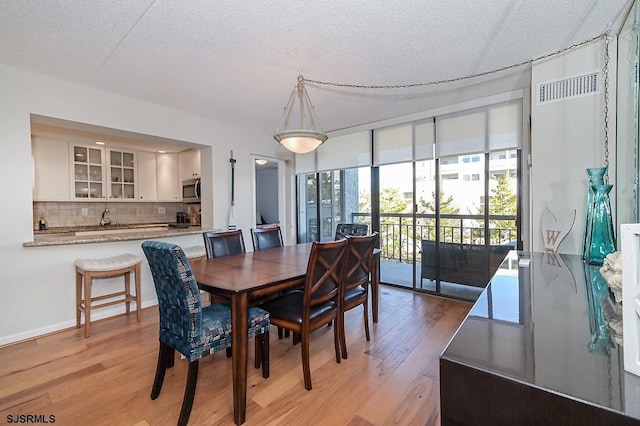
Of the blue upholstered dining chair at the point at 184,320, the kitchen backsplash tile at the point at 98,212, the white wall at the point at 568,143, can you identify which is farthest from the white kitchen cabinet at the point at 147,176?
the white wall at the point at 568,143

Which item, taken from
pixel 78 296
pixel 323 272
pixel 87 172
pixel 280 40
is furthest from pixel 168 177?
pixel 323 272

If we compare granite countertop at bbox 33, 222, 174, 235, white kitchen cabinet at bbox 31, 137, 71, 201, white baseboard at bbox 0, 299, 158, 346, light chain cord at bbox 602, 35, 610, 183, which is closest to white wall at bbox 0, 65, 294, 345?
white baseboard at bbox 0, 299, 158, 346

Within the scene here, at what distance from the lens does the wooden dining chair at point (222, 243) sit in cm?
265

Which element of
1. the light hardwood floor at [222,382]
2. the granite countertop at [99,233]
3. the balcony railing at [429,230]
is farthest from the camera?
the balcony railing at [429,230]

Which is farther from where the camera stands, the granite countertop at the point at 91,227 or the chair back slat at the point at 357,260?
the granite countertop at the point at 91,227

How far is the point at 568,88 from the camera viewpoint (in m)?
2.35

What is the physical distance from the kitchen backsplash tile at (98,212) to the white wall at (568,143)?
5.52m

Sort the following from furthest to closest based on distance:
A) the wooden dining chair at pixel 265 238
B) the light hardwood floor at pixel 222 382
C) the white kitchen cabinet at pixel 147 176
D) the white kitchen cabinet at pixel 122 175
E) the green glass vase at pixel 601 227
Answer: the white kitchen cabinet at pixel 147 176 < the white kitchen cabinet at pixel 122 175 < the wooden dining chair at pixel 265 238 < the light hardwood floor at pixel 222 382 < the green glass vase at pixel 601 227

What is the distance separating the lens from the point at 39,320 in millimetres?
2703

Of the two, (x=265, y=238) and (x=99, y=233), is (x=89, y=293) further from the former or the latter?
(x=99, y=233)

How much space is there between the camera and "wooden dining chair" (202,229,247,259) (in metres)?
2.65

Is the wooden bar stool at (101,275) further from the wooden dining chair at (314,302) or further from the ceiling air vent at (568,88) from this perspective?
the ceiling air vent at (568,88)

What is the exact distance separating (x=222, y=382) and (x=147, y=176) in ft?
14.5

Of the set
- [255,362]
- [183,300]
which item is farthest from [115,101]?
[255,362]
